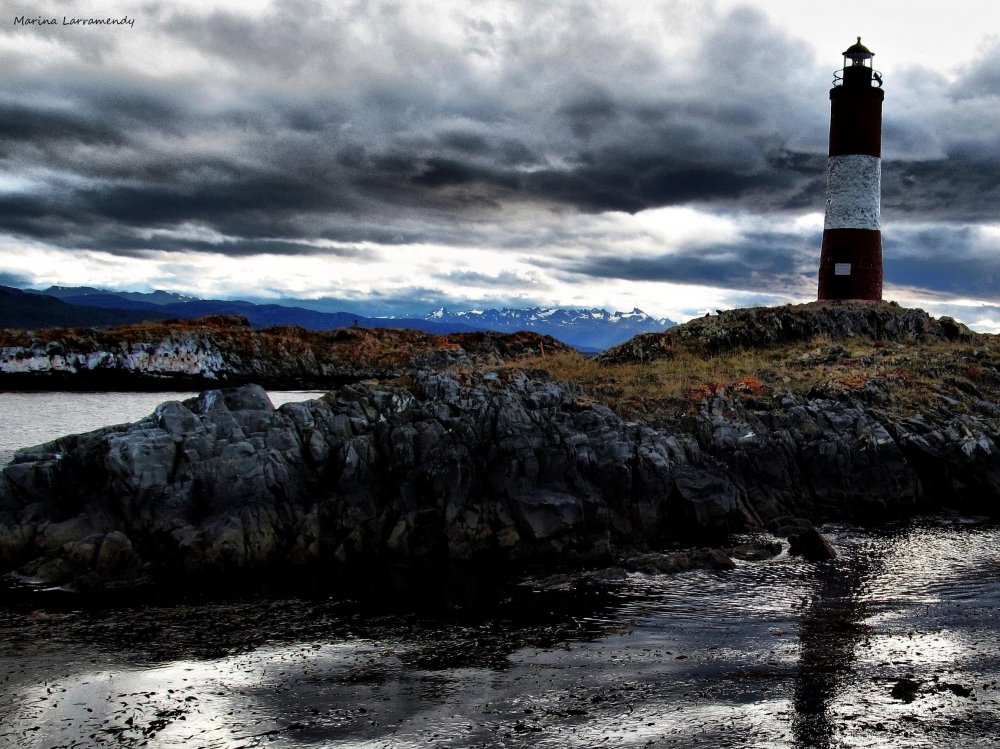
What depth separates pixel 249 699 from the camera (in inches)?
557

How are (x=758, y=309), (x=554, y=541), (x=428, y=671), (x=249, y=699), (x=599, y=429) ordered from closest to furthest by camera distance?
(x=249, y=699) < (x=428, y=671) < (x=554, y=541) < (x=599, y=429) < (x=758, y=309)

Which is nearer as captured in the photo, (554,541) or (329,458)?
(554,541)

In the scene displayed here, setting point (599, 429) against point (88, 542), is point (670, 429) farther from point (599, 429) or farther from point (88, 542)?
point (88, 542)

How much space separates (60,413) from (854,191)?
168ft

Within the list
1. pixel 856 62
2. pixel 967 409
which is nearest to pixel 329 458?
pixel 967 409

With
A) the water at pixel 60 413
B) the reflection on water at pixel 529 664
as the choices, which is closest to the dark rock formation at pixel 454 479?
the reflection on water at pixel 529 664

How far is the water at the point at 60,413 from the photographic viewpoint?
39.8m

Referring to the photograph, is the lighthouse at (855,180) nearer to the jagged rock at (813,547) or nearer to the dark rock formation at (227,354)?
the jagged rock at (813,547)

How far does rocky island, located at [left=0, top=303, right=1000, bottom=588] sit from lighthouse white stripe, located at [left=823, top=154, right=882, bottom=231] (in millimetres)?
10092

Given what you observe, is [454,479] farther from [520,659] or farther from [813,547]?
[813,547]

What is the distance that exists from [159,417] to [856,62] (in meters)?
40.8

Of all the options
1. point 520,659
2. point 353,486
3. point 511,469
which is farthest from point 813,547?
point 353,486

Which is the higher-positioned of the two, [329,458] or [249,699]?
[329,458]

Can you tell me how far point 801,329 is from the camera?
43594 millimetres
